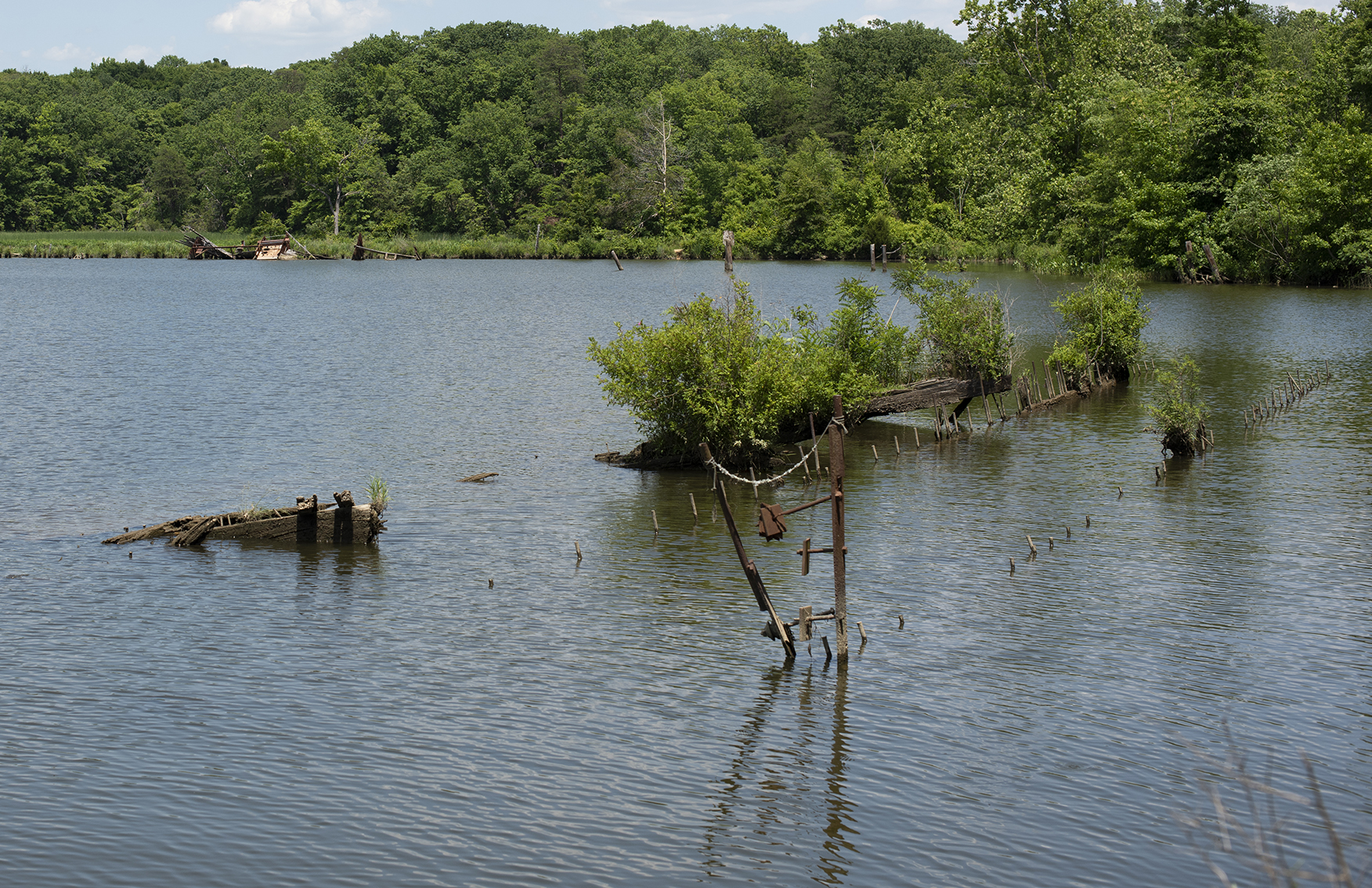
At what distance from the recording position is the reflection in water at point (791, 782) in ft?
37.3

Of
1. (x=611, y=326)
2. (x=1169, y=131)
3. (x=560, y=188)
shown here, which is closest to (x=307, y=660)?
(x=611, y=326)

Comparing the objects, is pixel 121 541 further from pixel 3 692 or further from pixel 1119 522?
pixel 1119 522

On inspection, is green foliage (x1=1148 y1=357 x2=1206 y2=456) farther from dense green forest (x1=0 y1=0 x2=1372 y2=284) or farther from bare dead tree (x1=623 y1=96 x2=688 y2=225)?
bare dead tree (x1=623 y1=96 x2=688 y2=225)

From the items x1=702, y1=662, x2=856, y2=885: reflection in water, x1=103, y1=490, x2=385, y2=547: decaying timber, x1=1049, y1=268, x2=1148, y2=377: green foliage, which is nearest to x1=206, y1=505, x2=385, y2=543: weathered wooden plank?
x1=103, y1=490, x2=385, y2=547: decaying timber

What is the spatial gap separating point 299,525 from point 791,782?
12429mm

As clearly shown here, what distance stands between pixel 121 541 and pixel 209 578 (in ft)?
9.47

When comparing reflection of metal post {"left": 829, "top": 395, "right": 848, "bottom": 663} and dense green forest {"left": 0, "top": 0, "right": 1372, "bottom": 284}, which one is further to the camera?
dense green forest {"left": 0, "top": 0, "right": 1372, "bottom": 284}

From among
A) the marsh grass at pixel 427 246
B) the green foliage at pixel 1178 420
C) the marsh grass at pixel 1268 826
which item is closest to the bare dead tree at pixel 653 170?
the marsh grass at pixel 427 246

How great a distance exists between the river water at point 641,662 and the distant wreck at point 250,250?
91.3 m

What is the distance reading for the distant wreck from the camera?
391 ft

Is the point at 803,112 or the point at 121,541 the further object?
the point at 803,112

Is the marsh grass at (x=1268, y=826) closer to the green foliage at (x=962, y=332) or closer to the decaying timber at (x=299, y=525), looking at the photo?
the decaying timber at (x=299, y=525)

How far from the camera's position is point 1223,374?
139 feet

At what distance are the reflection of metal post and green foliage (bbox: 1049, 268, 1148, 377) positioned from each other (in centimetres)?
2550
